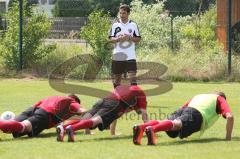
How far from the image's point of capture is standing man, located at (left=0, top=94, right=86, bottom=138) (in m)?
8.83

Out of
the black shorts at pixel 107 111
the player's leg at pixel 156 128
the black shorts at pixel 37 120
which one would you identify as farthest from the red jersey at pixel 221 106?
the black shorts at pixel 37 120

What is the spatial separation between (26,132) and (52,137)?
1.25ft

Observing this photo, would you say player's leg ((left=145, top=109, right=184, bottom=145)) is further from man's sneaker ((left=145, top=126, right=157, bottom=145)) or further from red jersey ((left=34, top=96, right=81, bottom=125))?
red jersey ((left=34, top=96, right=81, bottom=125))

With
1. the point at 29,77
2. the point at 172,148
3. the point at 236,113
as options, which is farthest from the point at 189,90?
the point at 172,148

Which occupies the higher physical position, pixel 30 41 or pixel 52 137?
pixel 30 41

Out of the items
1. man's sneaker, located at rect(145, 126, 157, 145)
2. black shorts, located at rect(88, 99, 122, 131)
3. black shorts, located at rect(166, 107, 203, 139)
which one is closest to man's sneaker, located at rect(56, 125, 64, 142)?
black shorts, located at rect(88, 99, 122, 131)

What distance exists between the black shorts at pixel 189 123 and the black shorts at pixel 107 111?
33.4 inches

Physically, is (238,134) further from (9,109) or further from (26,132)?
(9,109)

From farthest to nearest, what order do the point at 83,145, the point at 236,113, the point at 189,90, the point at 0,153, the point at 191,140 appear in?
→ the point at 189,90
the point at 236,113
the point at 191,140
the point at 83,145
the point at 0,153

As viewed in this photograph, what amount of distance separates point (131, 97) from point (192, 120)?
1082mm

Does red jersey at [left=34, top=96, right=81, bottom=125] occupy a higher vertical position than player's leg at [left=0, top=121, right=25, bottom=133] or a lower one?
higher

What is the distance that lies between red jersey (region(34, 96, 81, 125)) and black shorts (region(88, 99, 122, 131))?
33cm

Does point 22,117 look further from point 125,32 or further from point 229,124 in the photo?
point 125,32

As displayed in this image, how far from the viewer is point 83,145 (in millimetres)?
8141
